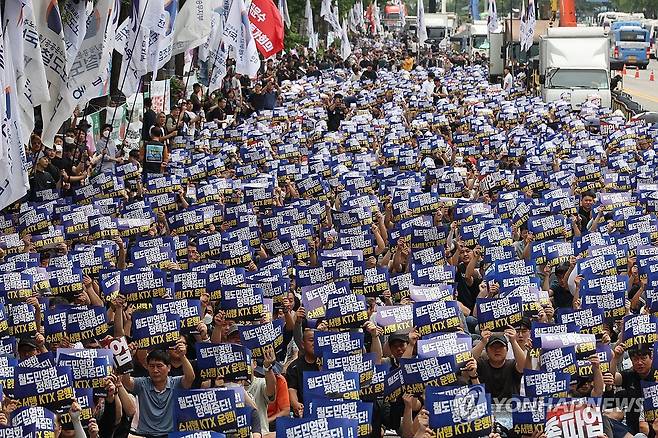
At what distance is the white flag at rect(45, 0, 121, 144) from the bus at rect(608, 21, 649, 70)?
57.3m

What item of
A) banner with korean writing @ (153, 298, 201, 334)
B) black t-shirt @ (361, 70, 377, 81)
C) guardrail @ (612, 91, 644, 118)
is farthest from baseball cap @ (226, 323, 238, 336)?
black t-shirt @ (361, 70, 377, 81)

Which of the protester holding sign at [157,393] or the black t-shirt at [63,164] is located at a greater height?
the black t-shirt at [63,164]

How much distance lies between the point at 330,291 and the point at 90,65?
23.7 feet

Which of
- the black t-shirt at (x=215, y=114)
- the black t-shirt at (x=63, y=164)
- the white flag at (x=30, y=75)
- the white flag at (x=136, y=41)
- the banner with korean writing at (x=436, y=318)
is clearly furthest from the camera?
the black t-shirt at (x=215, y=114)

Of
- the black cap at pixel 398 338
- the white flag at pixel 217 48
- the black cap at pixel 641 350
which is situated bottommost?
the black cap at pixel 641 350

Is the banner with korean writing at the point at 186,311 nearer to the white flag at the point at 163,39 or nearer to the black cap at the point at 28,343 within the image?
the black cap at the point at 28,343

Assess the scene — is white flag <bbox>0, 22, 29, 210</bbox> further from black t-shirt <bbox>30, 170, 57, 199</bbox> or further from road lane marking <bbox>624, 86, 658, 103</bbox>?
road lane marking <bbox>624, 86, 658, 103</bbox>

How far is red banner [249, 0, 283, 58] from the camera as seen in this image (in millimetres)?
31188

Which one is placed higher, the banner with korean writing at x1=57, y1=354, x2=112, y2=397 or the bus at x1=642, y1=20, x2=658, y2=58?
the banner with korean writing at x1=57, y1=354, x2=112, y2=397

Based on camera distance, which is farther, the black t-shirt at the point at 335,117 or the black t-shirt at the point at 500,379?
the black t-shirt at the point at 335,117

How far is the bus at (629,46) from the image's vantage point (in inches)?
2995

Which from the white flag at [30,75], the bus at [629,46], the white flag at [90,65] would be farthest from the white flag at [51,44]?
the bus at [629,46]

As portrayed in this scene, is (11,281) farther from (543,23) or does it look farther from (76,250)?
(543,23)

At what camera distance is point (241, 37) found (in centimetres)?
2981
